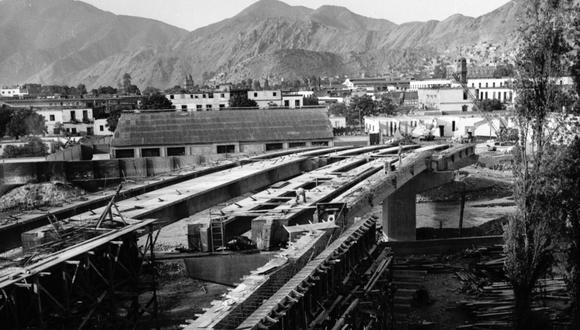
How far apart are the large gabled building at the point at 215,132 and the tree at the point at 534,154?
92.5 feet

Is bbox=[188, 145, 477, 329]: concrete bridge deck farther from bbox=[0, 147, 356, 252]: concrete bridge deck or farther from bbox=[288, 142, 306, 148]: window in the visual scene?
bbox=[288, 142, 306, 148]: window

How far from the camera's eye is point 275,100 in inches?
4001

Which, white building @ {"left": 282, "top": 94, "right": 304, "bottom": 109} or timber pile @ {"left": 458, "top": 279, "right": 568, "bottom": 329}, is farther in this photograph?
white building @ {"left": 282, "top": 94, "right": 304, "bottom": 109}

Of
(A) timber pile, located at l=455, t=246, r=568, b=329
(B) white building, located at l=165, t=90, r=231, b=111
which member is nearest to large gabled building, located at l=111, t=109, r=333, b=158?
(A) timber pile, located at l=455, t=246, r=568, b=329

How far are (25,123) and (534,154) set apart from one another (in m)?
78.3

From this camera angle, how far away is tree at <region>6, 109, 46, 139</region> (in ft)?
279

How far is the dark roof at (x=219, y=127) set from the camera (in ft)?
162

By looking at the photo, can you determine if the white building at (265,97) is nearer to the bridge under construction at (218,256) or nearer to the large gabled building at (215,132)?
the large gabled building at (215,132)

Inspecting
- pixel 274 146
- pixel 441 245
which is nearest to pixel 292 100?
pixel 274 146

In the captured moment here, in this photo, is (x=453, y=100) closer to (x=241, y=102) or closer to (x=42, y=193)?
(x=241, y=102)

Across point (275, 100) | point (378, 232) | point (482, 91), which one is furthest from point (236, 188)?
point (482, 91)

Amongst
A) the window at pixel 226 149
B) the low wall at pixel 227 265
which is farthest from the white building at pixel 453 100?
the low wall at pixel 227 265

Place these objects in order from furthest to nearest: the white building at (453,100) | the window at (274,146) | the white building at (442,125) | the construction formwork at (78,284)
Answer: the white building at (453,100) → the white building at (442,125) → the window at (274,146) → the construction formwork at (78,284)

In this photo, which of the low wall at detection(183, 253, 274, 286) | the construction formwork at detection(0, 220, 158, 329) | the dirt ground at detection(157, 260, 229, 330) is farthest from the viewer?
the dirt ground at detection(157, 260, 229, 330)
